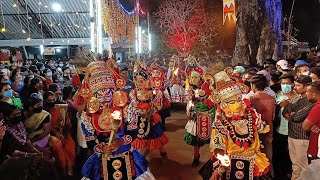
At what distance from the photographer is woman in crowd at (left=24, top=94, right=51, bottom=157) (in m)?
4.81

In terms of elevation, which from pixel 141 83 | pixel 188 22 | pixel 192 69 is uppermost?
pixel 188 22

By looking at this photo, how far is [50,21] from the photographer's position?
20.7 metres

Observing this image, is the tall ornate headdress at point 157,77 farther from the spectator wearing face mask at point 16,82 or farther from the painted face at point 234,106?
the painted face at point 234,106

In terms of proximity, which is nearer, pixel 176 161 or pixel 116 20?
pixel 176 161

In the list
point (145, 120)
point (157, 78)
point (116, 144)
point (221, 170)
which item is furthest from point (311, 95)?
point (157, 78)

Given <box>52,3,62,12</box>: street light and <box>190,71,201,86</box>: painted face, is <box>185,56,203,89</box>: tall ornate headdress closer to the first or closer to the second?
<box>190,71,201,86</box>: painted face

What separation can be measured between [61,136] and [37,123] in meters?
0.68

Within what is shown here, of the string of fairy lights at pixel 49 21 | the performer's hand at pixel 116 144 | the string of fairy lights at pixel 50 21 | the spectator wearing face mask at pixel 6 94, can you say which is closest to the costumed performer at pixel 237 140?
the performer's hand at pixel 116 144

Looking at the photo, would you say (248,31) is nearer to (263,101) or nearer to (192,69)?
(192,69)

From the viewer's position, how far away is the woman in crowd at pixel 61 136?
5301mm

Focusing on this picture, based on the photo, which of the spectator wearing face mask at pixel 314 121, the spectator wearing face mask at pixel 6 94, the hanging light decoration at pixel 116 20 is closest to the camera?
the spectator wearing face mask at pixel 314 121

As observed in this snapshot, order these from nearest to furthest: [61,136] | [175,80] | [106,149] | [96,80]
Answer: [106,149]
[96,80]
[61,136]
[175,80]

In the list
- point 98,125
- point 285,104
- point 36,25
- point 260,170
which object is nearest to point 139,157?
point 98,125

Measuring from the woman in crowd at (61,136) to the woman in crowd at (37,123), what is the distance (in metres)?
0.31
